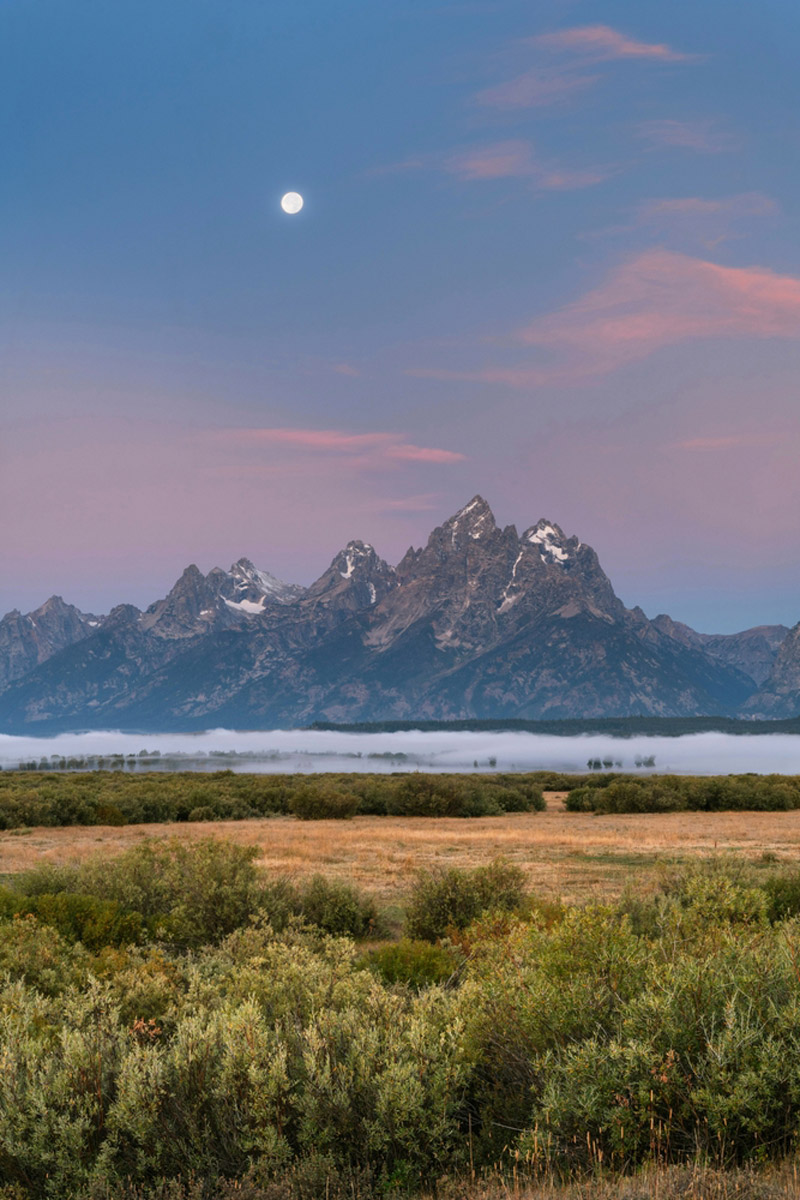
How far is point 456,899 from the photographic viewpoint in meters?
16.5

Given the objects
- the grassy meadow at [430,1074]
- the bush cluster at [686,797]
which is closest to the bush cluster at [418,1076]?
the grassy meadow at [430,1074]

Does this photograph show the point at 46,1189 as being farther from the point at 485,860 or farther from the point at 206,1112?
the point at 485,860

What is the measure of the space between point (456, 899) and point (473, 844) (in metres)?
19.3

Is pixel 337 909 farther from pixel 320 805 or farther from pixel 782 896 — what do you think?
pixel 320 805

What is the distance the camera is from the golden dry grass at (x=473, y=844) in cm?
2523

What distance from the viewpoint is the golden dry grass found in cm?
2523

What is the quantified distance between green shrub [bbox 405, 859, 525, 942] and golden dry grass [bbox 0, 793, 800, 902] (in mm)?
2656

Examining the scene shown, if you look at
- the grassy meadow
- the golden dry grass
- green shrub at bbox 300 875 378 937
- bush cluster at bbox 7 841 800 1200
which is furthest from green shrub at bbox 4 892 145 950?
bush cluster at bbox 7 841 800 1200

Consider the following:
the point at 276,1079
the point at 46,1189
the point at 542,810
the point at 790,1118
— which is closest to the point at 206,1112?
the point at 276,1079

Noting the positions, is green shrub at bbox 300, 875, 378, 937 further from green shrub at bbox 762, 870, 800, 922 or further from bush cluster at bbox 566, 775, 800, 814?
bush cluster at bbox 566, 775, 800, 814

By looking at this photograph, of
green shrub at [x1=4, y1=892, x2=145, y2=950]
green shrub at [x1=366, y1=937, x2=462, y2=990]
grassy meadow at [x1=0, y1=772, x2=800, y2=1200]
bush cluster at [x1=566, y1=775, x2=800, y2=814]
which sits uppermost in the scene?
grassy meadow at [x1=0, y1=772, x2=800, y2=1200]

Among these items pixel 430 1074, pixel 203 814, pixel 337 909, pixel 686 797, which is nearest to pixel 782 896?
pixel 337 909

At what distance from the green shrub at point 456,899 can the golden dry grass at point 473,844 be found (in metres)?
2.66

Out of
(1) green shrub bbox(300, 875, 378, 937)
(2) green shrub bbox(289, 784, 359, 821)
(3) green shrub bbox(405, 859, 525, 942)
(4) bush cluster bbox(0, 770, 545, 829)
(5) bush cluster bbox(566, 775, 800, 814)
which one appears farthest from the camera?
(5) bush cluster bbox(566, 775, 800, 814)
